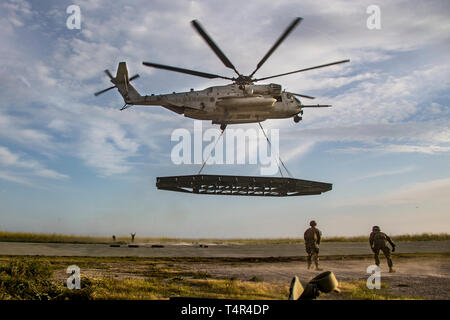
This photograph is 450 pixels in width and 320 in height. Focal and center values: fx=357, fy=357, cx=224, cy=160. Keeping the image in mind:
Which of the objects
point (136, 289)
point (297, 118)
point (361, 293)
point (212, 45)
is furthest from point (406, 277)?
point (212, 45)

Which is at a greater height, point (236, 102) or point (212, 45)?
point (212, 45)

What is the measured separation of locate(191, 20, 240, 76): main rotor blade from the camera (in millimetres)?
15805

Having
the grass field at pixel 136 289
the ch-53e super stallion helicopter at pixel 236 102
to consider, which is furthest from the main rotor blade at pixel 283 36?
the grass field at pixel 136 289

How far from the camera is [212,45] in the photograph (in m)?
16.6

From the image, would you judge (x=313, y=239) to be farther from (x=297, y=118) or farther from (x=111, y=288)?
(x=111, y=288)

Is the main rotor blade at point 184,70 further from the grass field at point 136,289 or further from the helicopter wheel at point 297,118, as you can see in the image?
the grass field at point 136,289

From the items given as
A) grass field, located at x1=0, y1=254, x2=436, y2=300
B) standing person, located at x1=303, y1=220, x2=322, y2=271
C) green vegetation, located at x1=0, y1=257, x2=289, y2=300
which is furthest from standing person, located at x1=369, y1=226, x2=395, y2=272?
green vegetation, located at x1=0, y1=257, x2=289, y2=300

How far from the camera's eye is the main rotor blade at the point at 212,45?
51.9ft

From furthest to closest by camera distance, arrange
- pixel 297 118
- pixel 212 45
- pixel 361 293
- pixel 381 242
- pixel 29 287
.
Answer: pixel 297 118
pixel 212 45
pixel 381 242
pixel 29 287
pixel 361 293
